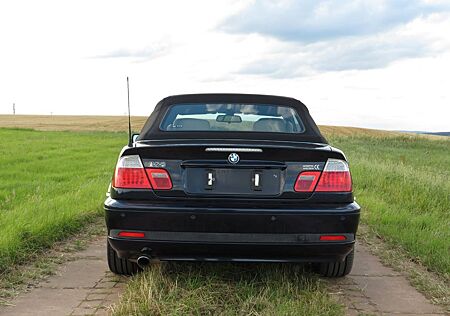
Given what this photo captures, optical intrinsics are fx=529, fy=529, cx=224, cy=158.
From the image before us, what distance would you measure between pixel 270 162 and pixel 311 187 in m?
0.33

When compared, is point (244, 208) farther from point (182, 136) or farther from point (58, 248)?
point (58, 248)

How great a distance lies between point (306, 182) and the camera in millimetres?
3578

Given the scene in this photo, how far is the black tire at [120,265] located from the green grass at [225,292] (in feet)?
0.41

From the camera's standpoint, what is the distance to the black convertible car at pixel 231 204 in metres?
3.51

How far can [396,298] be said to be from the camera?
12.9 feet

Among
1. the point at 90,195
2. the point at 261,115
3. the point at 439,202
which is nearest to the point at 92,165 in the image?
the point at 90,195

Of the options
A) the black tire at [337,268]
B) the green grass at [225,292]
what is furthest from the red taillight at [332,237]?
the black tire at [337,268]

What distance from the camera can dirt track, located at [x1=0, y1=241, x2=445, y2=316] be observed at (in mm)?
3613

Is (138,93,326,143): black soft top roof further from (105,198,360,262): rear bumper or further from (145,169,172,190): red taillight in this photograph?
(105,198,360,262): rear bumper

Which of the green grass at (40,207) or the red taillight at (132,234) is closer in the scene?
the red taillight at (132,234)

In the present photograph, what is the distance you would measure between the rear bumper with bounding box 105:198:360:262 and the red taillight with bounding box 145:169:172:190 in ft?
0.42

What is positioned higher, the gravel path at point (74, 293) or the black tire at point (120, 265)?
the black tire at point (120, 265)

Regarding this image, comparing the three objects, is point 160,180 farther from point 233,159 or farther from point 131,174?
point 233,159

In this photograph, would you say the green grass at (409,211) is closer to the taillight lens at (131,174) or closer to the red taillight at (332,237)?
the red taillight at (332,237)
